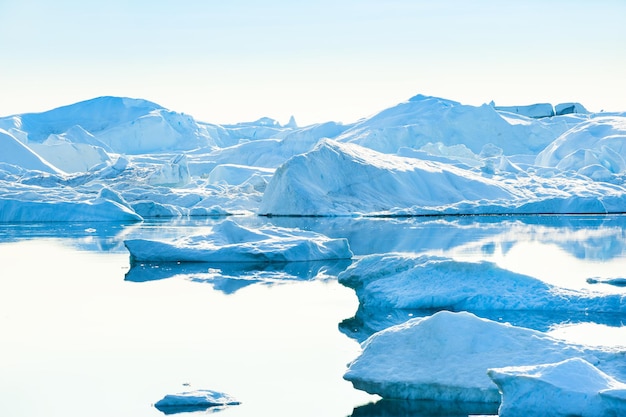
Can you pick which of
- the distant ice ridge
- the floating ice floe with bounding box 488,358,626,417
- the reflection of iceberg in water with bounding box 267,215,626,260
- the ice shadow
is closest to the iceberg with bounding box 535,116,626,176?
the distant ice ridge

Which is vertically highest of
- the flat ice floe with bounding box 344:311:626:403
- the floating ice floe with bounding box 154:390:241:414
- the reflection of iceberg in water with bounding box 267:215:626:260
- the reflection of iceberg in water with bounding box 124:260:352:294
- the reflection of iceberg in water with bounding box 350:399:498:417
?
the flat ice floe with bounding box 344:311:626:403

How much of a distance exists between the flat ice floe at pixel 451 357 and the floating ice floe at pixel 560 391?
0.58 meters

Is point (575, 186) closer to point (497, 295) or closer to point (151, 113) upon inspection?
point (497, 295)

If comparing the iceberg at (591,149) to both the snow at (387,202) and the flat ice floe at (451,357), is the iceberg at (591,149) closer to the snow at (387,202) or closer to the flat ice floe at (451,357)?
the snow at (387,202)

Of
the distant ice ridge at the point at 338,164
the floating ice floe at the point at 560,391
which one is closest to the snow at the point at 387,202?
the floating ice floe at the point at 560,391

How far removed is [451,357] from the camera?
6391mm

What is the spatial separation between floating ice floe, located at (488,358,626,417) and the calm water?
0.84 m

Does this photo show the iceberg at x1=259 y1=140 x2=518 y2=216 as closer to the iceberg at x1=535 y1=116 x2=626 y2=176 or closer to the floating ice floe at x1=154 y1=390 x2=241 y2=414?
the iceberg at x1=535 y1=116 x2=626 y2=176

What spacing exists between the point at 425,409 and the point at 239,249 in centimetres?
1005

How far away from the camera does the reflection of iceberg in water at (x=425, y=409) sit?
6016 mm

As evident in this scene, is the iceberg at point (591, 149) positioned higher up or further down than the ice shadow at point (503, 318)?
higher up

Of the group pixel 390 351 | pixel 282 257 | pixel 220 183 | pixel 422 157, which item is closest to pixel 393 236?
pixel 282 257

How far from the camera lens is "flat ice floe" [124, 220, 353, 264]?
52.5 ft

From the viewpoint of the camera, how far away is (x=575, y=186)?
126 feet
